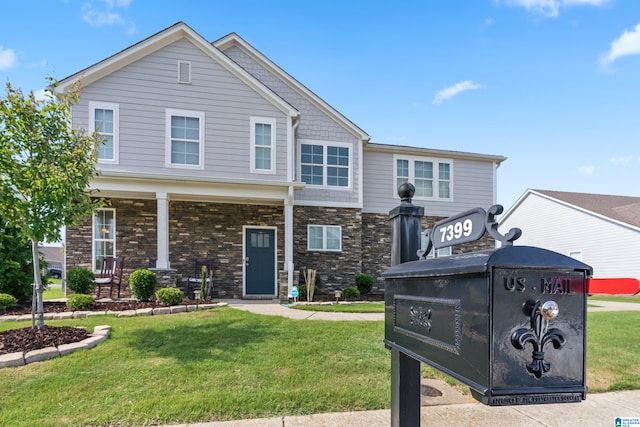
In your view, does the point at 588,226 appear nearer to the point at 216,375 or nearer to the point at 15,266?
the point at 216,375

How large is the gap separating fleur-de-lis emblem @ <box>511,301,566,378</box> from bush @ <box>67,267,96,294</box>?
A: 34.0 feet

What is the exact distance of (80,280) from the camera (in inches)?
354

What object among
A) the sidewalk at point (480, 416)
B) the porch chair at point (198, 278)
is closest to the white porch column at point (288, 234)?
the porch chair at point (198, 278)

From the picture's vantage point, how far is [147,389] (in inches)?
141

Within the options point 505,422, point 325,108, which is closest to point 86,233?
point 325,108

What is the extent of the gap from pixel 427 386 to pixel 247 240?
8346 mm

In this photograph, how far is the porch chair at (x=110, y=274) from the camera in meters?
9.35

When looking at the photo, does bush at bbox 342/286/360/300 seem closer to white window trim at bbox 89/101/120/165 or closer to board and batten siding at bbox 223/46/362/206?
board and batten siding at bbox 223/46/362/206

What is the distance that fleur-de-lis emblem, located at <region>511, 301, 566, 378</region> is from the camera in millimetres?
1041

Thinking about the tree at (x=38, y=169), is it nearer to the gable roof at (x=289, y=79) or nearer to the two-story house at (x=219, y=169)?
the two-story house at (x=219, y=169)

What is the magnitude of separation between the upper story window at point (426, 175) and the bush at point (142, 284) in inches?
345

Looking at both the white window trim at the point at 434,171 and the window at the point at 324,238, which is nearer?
the window at the point at 324,238

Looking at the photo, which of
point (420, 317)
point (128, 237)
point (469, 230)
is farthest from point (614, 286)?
point (128, 237)

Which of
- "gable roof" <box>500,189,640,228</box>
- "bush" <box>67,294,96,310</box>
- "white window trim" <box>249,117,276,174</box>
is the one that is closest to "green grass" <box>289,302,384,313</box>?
"white window trim" <box>249,117,276,174</box>
